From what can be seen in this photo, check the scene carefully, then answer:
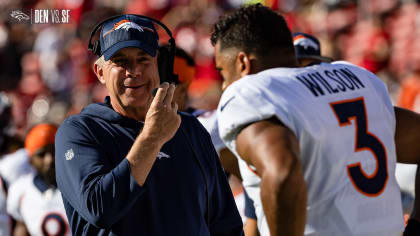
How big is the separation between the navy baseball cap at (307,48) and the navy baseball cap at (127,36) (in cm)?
238

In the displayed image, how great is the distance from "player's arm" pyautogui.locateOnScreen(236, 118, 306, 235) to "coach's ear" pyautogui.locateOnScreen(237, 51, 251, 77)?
1.81ft

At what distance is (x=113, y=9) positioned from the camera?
15.8 meters

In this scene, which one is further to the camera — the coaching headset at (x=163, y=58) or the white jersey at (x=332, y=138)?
the coaching headset at (x=163, y=58)

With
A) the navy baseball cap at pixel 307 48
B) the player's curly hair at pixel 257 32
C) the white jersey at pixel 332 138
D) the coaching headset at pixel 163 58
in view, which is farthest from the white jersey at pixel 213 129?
the white jersey at pixel 332 138

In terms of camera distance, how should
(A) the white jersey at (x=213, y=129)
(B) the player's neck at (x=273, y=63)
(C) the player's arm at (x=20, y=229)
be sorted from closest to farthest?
(B) the player's neck at (x=273, y=63), (A) the white jersey at (x=213, y=129), (C) the player's arm at (x=20, y=229)

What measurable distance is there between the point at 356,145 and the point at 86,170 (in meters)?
1.09

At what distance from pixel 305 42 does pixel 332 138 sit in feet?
8.43

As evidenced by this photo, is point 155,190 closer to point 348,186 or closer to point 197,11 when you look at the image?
point 348,186

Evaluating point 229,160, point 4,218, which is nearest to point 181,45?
point 4,218

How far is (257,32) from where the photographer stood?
3242 mm

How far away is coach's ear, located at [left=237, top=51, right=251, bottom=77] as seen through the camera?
129 inches

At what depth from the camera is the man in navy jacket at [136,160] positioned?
2.61 m

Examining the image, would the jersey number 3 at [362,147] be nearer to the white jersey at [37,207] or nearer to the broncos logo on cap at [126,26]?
the broncos logo on cap at [126,26]

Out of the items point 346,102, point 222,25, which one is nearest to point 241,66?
point 222,25
